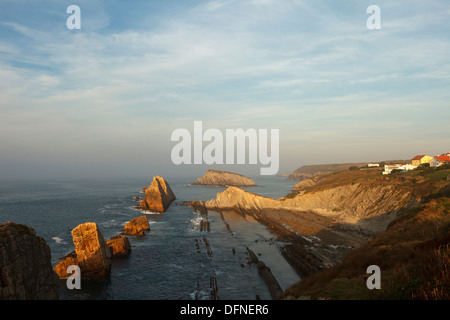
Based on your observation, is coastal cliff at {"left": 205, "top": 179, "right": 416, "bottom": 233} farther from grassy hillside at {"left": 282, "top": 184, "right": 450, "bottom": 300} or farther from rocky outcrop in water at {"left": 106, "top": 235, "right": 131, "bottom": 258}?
rocky outcrop in water at {"left": 106, "top": 235, "right": 131, "bottom": 258}

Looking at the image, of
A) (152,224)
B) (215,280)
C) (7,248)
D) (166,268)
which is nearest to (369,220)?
(215,280)

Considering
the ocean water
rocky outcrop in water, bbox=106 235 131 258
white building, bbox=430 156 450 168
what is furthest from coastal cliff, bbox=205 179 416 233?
rocky outcrop in water, bbox=106 235 131 258

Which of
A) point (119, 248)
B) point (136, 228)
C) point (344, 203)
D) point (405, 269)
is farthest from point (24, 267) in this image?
point (344, 203)

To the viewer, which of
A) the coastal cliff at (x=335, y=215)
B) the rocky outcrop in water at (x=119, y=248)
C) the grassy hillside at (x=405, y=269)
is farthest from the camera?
the rocky outcrop in water at (x=119, y=248)

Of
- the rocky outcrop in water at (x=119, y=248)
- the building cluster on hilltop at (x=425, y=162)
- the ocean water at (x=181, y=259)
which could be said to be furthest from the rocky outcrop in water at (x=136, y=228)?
the building cluster on hilltop at (x=425, y=162)

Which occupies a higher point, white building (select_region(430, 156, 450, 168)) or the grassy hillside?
white building (select_region(430, 156, 450, 168))

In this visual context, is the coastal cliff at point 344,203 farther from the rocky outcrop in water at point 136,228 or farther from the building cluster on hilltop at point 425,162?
the rocky outcrop in water at point 136,228
